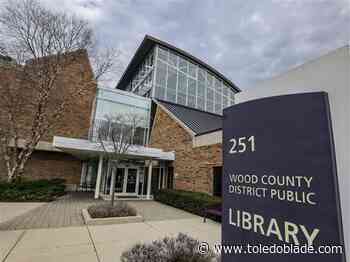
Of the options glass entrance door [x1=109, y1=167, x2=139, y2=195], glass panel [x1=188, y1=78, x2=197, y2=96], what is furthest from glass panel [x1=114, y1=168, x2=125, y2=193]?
glass panel [x1=188, y1=78, x2=197, y2=96]

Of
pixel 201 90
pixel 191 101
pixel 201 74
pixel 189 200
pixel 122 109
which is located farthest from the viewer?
pixel 201 74

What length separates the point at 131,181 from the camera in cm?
1573

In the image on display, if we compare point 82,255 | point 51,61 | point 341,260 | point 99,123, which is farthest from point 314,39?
point 99,123

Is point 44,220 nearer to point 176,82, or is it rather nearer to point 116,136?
point 116,136

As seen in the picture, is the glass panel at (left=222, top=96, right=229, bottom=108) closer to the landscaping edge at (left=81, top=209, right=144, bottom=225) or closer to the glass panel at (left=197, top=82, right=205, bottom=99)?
the glass panel at (left=197, top=82, right=205, bottom=99)

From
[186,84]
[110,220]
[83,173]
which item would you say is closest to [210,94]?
[186,84]

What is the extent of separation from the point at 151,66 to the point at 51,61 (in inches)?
466

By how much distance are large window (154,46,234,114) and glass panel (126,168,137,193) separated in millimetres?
9216

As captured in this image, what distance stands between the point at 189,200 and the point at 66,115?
1447 centimetres

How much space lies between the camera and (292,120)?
5.33 feet

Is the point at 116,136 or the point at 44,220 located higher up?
the point at 116,136

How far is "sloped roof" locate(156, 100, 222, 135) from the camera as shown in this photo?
13334 millimetres

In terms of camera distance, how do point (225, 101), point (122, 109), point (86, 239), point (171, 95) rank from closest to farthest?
point (86, 239) → point (122, 109) → point (171, 95) → point (225, 101)

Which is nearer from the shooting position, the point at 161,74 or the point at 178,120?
the point at 178,120
